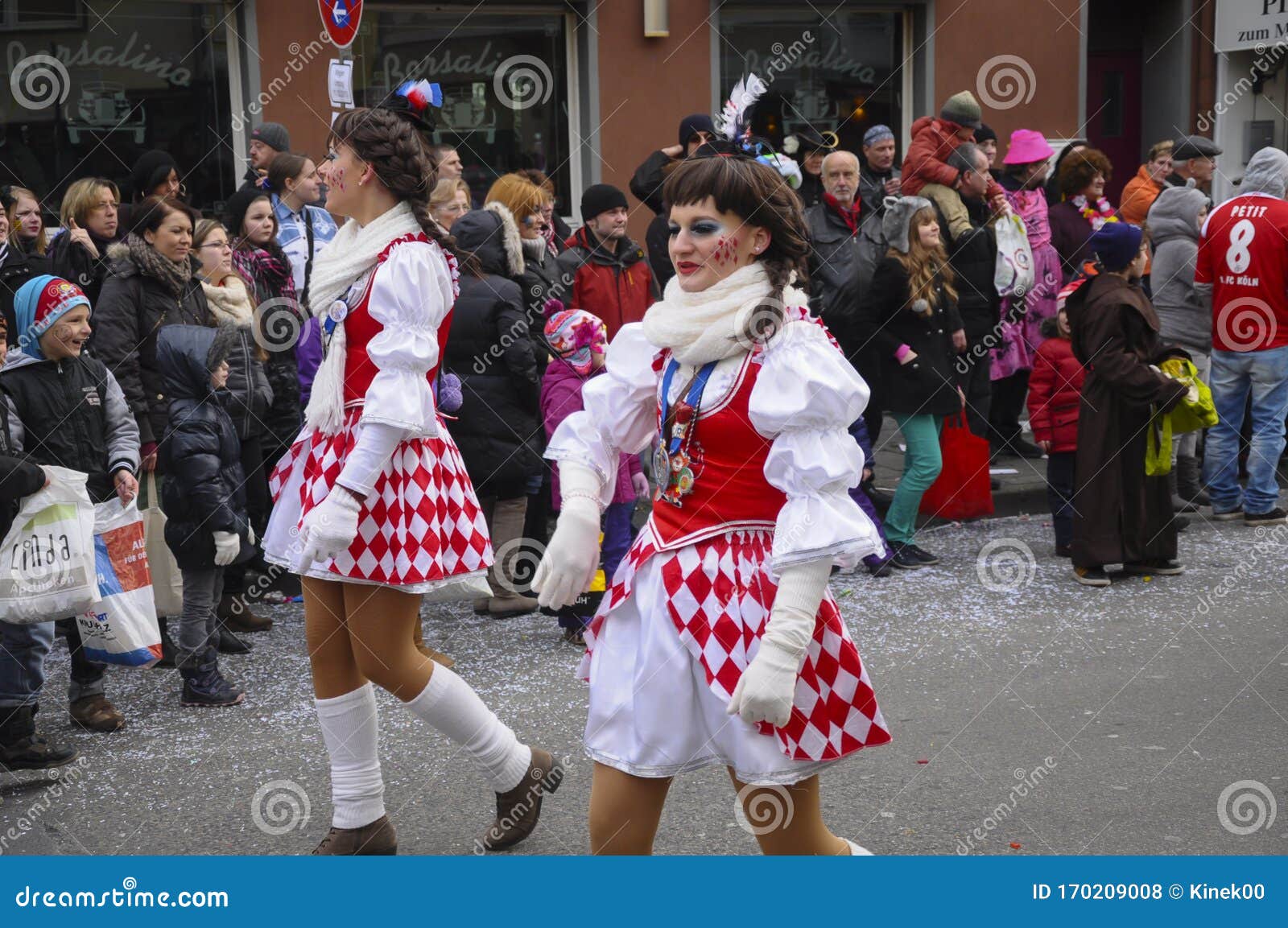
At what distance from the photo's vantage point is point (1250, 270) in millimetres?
8320

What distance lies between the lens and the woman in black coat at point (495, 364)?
6.61 m

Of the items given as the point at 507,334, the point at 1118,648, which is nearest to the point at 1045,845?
the point at 1118,648

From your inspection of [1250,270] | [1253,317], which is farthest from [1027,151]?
[1253,317]

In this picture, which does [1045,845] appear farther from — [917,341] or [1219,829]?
[917,341]

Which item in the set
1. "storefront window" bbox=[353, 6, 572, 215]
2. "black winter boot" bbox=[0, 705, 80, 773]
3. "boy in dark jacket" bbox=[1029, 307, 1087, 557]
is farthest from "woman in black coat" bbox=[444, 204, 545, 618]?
"storefront window" bbox=[353, 6, 572, 215]

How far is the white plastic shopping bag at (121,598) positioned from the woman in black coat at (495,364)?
1.70 metres

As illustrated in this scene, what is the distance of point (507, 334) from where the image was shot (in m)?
6.60

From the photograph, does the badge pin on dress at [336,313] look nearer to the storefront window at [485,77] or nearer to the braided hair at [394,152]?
the braided hair at [394,152]

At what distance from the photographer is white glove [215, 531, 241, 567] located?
5.62 metres

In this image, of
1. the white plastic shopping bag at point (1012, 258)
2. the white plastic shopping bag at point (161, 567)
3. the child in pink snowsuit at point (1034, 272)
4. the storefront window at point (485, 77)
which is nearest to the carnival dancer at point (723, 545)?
the white plastic shopping bag at point (161, 567)

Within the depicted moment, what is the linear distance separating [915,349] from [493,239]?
2239 mm

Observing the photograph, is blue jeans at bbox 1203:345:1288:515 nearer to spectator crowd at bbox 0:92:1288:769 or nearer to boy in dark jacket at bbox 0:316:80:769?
spectator crowd at bbox 0:92:1288:769

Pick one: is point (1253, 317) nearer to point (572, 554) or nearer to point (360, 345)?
point (360, 345)

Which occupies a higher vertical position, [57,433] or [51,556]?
[57,433]
